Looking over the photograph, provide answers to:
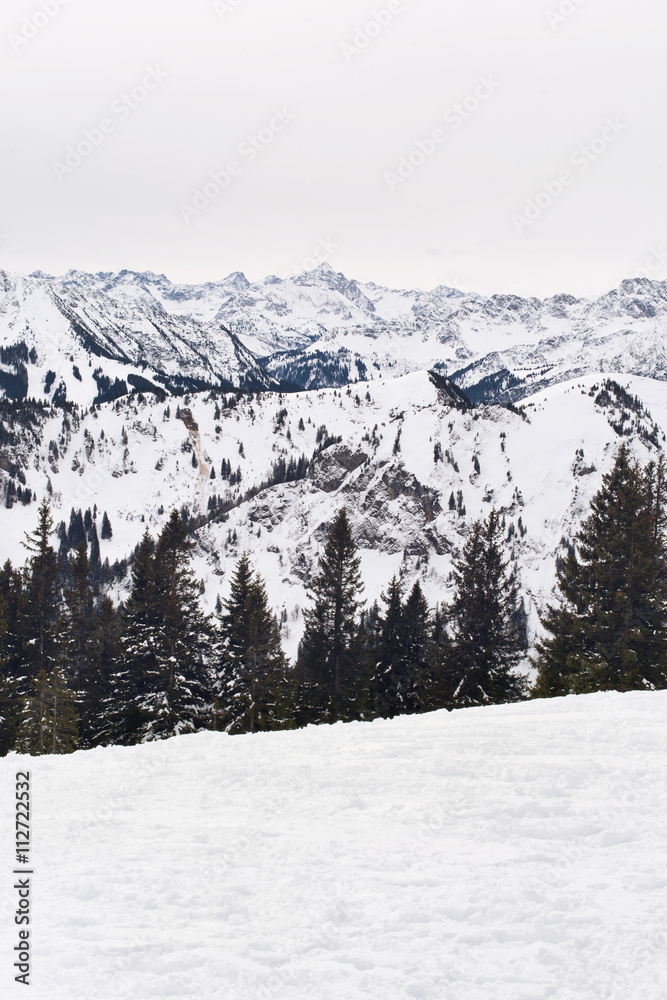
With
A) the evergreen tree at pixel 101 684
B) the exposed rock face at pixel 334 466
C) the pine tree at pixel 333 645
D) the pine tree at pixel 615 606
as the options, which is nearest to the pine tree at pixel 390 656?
the pine tree at pixel 333 645

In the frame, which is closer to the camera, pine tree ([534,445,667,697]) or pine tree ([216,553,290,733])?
pine tree ([534,445,667,697])

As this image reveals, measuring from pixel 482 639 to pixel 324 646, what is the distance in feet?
26.1

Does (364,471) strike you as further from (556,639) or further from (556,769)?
(556,769)

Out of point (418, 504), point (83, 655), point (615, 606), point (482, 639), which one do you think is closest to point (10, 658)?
point (83, 655)

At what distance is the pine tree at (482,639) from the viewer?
1179 inches

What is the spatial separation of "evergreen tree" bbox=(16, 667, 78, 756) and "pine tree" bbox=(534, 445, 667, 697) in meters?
19.2

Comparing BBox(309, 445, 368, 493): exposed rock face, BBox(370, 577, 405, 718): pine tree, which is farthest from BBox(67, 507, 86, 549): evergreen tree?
BBox(370, 577, 405, 718): pine tree

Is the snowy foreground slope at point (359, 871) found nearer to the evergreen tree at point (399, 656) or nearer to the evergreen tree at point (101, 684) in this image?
the evergreen tree at point (101, 684)

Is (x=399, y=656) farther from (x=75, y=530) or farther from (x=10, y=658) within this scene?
(x=75, y=530)

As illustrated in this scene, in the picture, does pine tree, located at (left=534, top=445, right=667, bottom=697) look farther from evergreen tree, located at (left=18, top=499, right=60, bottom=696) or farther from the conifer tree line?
evergreen tree, located at (left=18, top=499, right=60, bottom=696)

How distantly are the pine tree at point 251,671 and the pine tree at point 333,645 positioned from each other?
1981mm

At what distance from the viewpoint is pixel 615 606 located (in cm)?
2573

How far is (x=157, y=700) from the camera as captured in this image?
2948cm

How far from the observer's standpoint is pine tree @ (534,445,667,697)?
24812 millimetres
